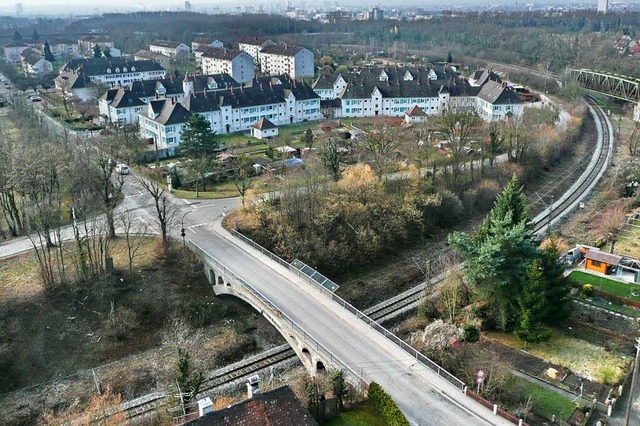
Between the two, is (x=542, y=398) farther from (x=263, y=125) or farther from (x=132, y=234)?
(x=263, y=125)

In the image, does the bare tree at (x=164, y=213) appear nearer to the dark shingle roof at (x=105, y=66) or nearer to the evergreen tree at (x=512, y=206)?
the evergreen tree at (x=512, y=206)

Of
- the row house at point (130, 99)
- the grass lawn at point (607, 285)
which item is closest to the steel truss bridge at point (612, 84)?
the grass lawn at point (607, 285)

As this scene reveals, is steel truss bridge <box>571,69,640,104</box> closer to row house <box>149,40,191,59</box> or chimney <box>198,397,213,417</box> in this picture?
chimney <box>198,397,213,417</box>

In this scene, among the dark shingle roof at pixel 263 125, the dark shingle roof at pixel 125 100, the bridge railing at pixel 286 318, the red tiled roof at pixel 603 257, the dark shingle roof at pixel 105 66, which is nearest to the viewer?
the bridge railing at pixel 286 318

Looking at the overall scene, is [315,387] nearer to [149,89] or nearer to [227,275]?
[227,275]

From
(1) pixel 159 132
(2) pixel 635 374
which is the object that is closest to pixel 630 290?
(2) pixel 635 374

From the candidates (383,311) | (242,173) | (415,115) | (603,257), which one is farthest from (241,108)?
(603,257)

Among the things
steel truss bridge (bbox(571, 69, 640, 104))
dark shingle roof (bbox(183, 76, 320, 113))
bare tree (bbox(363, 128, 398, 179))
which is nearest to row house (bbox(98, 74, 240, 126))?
dark shingle roof (bbox(183, 76, 320, 113))
